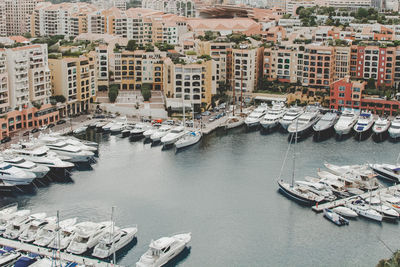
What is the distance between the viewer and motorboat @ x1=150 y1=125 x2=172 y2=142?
43500 mm

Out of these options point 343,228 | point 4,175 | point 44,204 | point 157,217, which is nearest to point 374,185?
point 343,228

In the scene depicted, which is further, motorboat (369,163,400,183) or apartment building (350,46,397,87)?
apartment building (350,46,397,87)

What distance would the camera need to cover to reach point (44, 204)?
105 ft

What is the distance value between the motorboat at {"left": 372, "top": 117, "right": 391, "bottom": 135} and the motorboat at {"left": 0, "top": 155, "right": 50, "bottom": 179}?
23404 millimetres

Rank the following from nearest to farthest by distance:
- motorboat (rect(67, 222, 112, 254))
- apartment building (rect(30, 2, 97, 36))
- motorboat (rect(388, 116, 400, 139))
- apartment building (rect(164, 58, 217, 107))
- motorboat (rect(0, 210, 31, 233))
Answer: motorboat (rect(67, 222, 112, 254)) < motorboat (rect(0, 210, 31, 233)) < motorboat (rect(388, 116, 400, 139)) < apartment building (rect(164, 58, 217, 107)) < apartment building (rect(30, 2, 97, 36))

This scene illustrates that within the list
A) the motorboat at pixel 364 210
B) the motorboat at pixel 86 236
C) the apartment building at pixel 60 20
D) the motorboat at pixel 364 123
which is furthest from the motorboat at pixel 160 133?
the apartment building at pixel 60 20

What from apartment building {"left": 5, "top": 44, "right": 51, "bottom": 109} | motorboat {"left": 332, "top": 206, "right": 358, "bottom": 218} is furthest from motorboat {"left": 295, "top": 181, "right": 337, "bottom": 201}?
apartment building {"left": 5, "top": 44, "right": 51, "bottom": 109}

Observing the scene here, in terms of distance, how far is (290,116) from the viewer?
48.2 m

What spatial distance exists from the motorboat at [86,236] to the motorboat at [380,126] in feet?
78.9

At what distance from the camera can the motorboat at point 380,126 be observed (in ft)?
146

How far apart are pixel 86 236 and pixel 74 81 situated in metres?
25.6

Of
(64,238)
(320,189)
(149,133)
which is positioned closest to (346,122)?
(320,189)

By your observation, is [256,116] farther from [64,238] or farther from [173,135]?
[64,238]

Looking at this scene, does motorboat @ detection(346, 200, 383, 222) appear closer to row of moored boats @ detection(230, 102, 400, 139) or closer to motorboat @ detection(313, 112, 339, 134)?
row of moored boats @ detection(230, 102, 400, 139)
